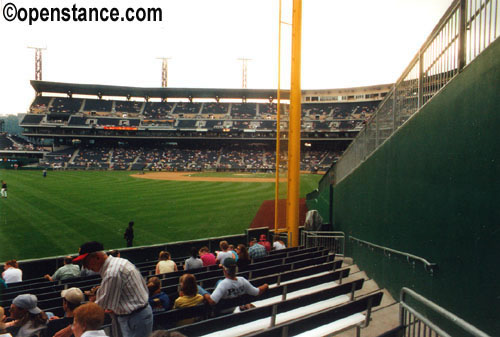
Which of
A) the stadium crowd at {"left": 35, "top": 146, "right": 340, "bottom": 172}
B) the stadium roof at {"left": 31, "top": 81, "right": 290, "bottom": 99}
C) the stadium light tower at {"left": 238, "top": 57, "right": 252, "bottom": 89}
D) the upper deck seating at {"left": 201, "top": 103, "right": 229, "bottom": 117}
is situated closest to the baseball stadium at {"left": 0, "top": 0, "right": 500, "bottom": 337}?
the stadium crowd at {"left": 35, "top": 146, "right": 340, "bottom": 172}

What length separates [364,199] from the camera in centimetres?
896

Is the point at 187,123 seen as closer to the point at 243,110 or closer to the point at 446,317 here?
the point at 243,110

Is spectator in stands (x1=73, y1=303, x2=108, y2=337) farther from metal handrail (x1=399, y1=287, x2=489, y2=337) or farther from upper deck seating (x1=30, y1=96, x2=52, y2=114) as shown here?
upper deck seating (x1=30, y1=96, x2=52, y2=114)

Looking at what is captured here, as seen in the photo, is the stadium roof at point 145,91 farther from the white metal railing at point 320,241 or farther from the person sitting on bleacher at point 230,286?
the person sitting on bleacher at point 230,286

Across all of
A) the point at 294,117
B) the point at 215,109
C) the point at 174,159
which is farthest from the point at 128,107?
the point at 294,117

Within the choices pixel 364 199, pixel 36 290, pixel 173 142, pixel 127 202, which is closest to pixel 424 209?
pixel 364 199

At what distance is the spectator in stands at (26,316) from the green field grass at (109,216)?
29.3 ft

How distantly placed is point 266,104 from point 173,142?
23.4m

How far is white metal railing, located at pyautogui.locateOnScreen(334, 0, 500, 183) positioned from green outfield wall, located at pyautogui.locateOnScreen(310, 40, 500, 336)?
0.31m

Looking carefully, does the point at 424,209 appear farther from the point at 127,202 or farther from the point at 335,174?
the point at 127,202

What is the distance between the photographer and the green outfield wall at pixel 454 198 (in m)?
3.23

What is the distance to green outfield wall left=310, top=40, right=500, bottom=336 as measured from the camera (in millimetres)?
3230

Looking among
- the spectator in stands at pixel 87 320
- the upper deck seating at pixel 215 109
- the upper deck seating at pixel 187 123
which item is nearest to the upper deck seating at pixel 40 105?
the upper deck seating at pixel 187 123

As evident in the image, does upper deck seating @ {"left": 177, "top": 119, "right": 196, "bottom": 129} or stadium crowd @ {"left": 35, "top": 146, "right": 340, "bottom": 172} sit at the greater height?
upper deck seating @ {"left": 177, "top": 119, "right": 196, "bottom": 129}
